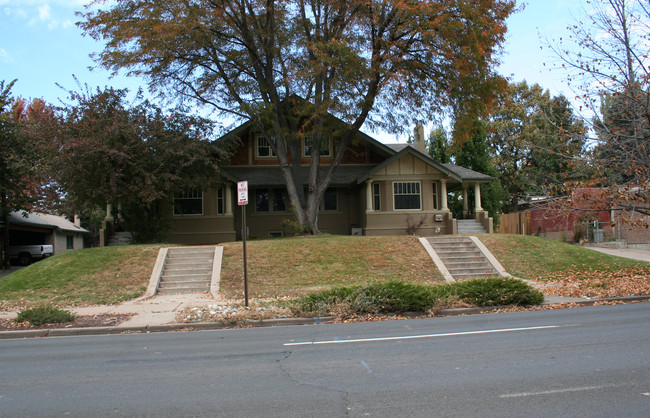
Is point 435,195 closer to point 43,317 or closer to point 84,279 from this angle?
point 84,279

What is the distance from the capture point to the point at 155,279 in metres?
15.8

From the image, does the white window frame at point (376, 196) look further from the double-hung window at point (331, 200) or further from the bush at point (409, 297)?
the bush at point (409, 297)

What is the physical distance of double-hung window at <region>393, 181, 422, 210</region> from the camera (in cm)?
2584

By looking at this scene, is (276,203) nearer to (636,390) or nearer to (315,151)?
(315,151)

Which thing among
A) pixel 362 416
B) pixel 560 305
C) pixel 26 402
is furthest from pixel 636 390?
pixel 560 305

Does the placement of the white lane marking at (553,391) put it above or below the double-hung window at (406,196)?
below

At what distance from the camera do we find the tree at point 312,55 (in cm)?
1981

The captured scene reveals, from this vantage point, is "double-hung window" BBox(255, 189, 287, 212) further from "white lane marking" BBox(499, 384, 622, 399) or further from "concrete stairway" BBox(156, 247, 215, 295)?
"white lane marking" BBox(499, 384, 622, 399)

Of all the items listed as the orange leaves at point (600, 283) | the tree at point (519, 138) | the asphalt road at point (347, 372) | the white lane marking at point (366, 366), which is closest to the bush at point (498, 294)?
the orange leaves at point (600, 283)

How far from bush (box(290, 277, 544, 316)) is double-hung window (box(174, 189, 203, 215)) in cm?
1482

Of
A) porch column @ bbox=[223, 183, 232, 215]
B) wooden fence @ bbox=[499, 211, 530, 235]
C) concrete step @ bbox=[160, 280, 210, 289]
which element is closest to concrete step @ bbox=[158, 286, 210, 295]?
concrete step @ bbox=[160, 280, 210, 289]

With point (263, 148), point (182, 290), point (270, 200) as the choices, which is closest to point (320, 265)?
point (182, 290)

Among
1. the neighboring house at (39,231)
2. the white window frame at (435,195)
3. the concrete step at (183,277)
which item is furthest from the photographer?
the neighboring house at (39,231)

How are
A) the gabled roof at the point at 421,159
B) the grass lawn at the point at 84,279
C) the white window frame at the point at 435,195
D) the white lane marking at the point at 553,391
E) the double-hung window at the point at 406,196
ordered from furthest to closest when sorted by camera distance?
1. the white window frame at the point at 435,195
2. the double-hung window at the point at 406,196
3. the gabled roof at the point at 421,159
4. the grass lawn at the point at 84,279
5. the white lane marking at the point at 553,391
